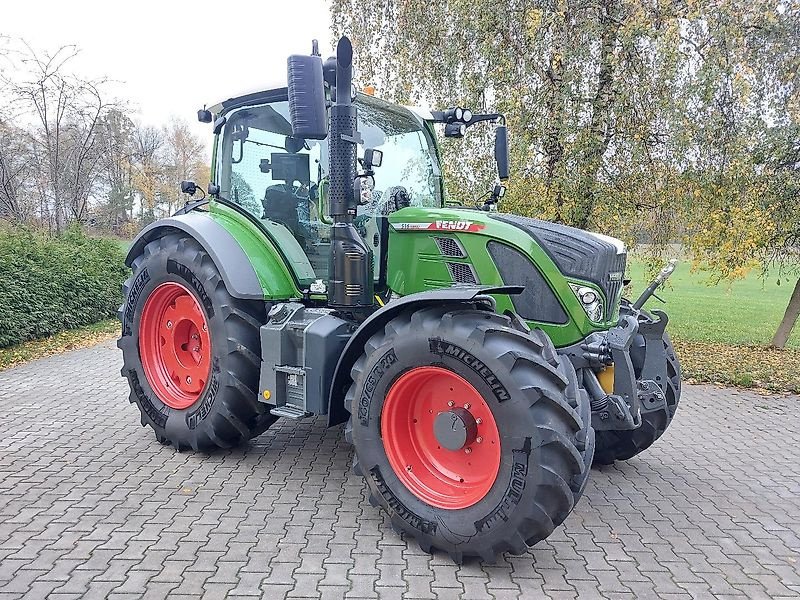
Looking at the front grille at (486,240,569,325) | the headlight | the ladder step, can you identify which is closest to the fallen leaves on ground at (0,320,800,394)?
the headlight

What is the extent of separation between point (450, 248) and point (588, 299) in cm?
90

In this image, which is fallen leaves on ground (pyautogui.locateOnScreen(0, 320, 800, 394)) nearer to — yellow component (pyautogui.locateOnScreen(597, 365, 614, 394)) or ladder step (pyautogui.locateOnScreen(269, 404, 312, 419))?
yellow component (pyautogui.locateOnScreen(597, 365, 614, 394))

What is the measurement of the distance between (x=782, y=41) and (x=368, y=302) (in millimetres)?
7620

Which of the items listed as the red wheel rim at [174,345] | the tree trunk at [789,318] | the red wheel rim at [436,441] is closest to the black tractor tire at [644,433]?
the red wheel rim at [436,441]

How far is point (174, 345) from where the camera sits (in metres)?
5.22

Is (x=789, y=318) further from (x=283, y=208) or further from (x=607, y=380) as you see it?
(x=283, y=208)

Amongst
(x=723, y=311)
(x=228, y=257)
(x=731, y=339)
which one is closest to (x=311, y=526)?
(x=228, y=257)

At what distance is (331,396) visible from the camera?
406cm

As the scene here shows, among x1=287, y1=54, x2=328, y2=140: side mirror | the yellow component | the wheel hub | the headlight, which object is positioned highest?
x1=287, y1=54, x2=328, y2=140: side mirror

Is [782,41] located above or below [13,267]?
above

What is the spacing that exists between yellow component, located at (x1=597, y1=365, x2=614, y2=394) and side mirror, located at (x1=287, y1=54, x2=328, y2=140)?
2.19m

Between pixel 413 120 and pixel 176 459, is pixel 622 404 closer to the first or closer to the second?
pixel 413 120

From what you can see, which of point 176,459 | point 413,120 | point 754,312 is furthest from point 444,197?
point 754,312

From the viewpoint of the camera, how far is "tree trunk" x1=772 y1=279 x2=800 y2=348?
10.4 meters
